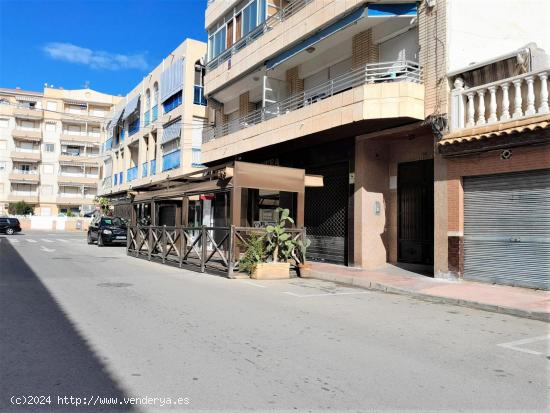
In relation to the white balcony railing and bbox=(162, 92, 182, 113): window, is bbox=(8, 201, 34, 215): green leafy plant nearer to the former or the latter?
bbox=(162, 92, 182, 113): window

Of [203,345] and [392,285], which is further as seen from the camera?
[392,285]

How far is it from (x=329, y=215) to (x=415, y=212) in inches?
127

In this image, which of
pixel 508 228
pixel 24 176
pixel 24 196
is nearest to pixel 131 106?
pixel 508 228

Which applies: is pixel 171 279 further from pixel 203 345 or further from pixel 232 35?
pixel 232 35

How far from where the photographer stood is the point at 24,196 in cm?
7025

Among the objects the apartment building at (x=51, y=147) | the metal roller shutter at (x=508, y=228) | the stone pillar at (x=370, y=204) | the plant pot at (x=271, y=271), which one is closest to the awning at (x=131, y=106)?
the stone pillar at (x=370, y=204)

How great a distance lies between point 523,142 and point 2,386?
10.3m

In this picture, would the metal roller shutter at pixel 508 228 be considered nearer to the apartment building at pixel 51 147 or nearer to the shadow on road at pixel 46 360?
the shadow on road at pixel 46 360

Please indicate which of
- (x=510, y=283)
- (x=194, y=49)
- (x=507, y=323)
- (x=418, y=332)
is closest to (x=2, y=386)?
(x=418, y=332)

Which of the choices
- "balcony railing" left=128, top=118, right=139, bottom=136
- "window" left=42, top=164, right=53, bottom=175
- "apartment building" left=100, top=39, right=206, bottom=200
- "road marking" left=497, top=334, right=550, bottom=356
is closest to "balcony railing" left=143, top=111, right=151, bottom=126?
"apartment building" left=100, top=39, right=206, bottom=200

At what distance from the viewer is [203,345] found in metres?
5.52

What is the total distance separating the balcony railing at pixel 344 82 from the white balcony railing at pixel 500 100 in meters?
1.54

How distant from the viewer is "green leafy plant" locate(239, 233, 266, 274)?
12.5 metres

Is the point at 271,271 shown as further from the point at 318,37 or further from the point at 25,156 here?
the point at 25,156
